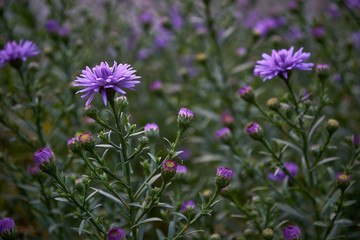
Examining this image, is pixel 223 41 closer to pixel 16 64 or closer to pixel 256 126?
pixel 256 126

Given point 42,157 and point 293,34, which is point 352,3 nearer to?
point 293,34

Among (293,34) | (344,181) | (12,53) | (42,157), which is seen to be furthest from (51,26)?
(344,181)

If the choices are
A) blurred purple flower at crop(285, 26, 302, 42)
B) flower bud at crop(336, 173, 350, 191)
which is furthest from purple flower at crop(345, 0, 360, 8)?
flower bud at crop(336, 173, 350, 191)

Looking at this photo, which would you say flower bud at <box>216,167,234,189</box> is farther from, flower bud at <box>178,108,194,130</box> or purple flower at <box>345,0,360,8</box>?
purple flower at <box>345,0,360,8</box>

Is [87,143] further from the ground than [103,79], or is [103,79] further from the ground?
[103,79]

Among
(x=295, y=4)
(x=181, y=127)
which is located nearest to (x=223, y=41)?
(x=295, y=4)

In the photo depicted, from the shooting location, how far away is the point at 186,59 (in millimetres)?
3613

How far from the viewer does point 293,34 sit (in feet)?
9.18

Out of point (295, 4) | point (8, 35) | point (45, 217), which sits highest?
point (8, 35)

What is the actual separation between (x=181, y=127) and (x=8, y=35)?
174 cm

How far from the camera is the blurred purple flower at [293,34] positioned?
2721mm

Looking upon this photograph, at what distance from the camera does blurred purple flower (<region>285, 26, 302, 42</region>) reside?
107 inches

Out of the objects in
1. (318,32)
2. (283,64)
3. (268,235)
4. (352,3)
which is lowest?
(268,235)

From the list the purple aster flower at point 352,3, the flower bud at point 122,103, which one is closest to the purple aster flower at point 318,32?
the purple aster flower at point 352,3
